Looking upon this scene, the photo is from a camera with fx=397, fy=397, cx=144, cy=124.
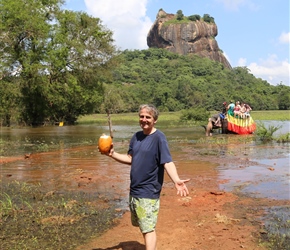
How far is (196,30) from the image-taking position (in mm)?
162625

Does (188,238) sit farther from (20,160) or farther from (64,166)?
(20,160)

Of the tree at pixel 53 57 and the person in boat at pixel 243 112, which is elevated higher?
the tree at pixel 53 57

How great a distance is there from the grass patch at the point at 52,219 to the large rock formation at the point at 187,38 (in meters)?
154

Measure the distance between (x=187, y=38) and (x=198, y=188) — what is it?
158419 mm

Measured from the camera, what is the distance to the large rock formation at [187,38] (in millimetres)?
160625

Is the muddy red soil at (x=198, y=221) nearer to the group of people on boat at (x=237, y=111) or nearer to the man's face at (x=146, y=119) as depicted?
the man's face at (x=146, y=119)

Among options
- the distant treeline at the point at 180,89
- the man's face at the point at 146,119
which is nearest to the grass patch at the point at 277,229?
the man's face at the point at 146,119

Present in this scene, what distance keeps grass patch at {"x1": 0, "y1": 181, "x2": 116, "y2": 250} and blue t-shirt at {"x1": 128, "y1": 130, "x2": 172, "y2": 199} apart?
127cm

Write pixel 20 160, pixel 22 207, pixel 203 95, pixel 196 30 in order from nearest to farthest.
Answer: pixel 22 207 → pixel 20 160 → pixel 203 95 → pixel 196 30

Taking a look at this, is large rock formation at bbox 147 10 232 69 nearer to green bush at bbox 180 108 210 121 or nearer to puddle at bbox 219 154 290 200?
green bush at bbox 180 108 210 121

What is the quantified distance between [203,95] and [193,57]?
63561mm

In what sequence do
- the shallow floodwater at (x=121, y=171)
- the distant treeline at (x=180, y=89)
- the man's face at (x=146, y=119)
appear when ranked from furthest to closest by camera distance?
the distant treeline at (x=180, y=89) < the shallow floodwater at (x=121, y=171) < the man's face at (x=146, y=119)

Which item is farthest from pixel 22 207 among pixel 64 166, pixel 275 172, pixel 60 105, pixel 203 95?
pixel 203 95

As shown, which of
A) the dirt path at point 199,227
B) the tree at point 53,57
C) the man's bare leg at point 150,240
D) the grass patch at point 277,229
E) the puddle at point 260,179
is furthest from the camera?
the tree at point 53,57
